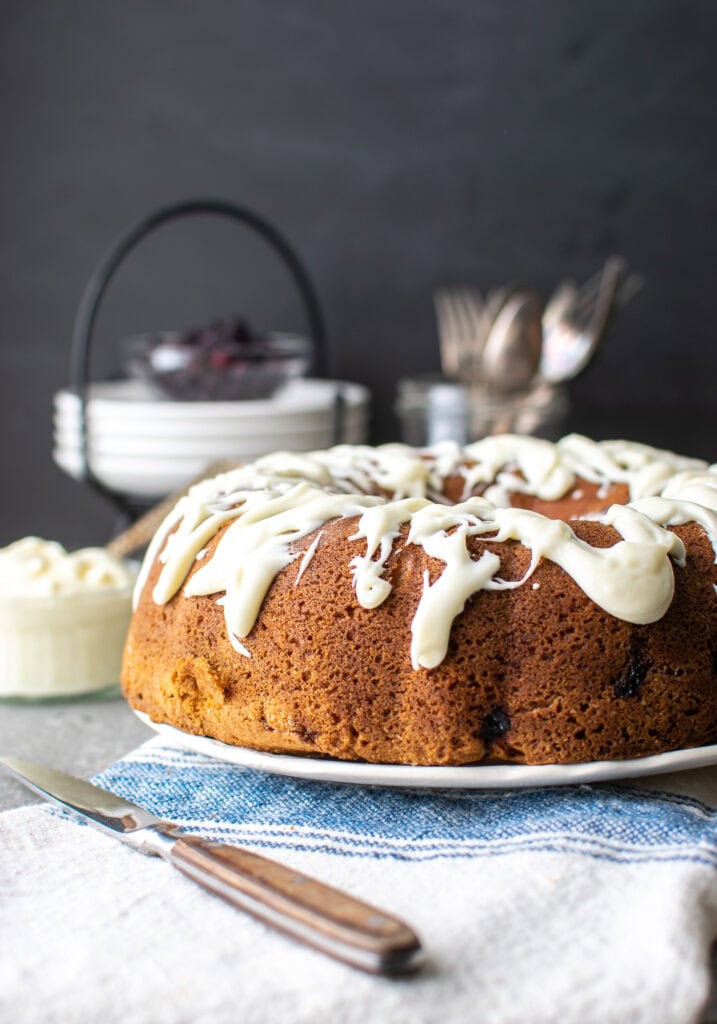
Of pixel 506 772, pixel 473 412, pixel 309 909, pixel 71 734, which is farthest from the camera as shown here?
pixel 473 412

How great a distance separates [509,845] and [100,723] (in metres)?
0.67

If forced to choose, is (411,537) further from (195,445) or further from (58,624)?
(195,445)

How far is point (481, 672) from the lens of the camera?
3.38 ft

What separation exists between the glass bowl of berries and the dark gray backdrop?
0.57 meters

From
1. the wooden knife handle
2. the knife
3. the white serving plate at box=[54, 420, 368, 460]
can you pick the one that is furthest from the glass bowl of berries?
the wooden knife handle

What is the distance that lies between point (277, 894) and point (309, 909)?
0.04 m

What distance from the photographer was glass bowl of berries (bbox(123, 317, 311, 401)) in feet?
7.95

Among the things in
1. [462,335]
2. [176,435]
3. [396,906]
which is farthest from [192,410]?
[396,906]

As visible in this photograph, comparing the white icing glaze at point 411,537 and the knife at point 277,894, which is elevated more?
the white icing glaze at point 411,537

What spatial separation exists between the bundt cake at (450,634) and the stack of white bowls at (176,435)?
45.0 inches

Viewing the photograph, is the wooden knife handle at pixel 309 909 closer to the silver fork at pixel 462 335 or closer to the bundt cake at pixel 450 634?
the bundt cake at pixel 450 634

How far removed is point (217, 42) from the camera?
2.90 metres

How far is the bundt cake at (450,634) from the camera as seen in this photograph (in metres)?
1.02

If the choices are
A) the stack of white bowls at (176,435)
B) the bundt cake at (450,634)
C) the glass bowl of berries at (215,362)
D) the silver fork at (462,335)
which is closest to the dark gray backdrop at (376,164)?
the silver fork at (462,335)
